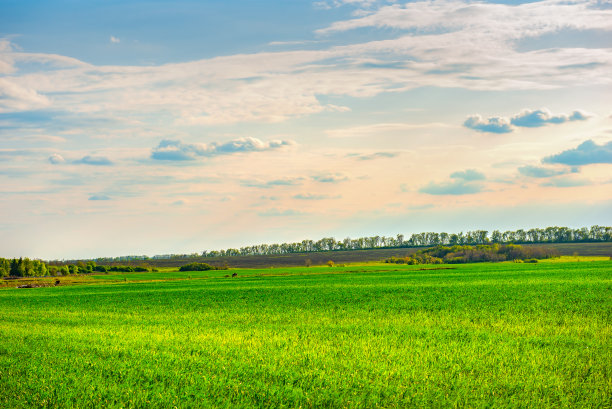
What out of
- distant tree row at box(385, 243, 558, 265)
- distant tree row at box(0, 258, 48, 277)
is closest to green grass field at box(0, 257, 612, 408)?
distant tree row at box(0, 258, 48, 277)

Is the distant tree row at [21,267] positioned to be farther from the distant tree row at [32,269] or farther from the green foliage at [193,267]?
the green foliage at [193,267]

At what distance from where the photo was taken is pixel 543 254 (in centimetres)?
14562

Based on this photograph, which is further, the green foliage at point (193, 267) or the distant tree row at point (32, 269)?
the green foliage at point (193, 267)

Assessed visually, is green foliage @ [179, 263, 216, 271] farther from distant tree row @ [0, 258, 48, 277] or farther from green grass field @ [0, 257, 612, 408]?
green grass field @ [0, 257, 612, 408]

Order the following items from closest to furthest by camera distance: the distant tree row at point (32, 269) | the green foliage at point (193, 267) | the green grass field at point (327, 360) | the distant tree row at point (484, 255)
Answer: the green grass field at point (327, 360)
the distant tree row at point (32, 269)
the green foliage at point (193, 267)
the distant tree row at point (484, 255)

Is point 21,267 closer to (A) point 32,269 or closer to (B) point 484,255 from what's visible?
(A) point 32,269

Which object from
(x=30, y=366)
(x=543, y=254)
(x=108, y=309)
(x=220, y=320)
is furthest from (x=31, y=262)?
(x=543, y=254)

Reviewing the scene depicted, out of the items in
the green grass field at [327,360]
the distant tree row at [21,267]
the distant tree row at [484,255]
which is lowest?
the distant tree row at [484,255]

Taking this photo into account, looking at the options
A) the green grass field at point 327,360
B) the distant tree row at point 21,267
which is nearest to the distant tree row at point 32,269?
the distant tree row at point 21,267

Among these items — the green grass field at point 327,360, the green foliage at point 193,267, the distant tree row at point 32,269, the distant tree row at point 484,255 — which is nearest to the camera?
the green grass field at point 327,360

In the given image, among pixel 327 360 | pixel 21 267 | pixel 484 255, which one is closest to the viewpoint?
pixel 327 360

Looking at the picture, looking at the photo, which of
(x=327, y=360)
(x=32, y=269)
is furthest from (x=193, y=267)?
(x=327, y=360)

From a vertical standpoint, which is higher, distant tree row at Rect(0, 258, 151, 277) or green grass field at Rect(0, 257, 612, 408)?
green grass field at Rect(0, 257, 612, 408)

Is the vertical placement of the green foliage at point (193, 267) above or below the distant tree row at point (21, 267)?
below
